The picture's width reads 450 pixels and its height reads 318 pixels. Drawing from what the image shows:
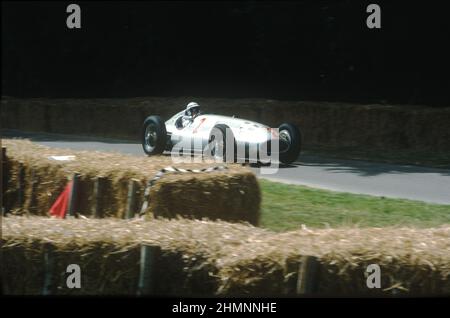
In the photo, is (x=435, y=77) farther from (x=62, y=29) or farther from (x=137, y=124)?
(x=62, y=29)

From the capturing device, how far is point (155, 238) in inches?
241

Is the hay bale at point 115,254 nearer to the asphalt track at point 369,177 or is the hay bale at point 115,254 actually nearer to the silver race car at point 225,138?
the asphalt track at point 369,177

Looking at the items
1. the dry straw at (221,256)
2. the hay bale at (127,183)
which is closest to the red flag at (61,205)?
the hay bale at (127,183)

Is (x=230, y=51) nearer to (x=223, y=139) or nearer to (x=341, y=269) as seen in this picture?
(x=223, y=139)

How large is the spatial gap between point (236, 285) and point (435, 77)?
17143 millimetres

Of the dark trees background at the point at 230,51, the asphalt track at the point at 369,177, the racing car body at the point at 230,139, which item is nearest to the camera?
the asphalt track at the point at 369,177

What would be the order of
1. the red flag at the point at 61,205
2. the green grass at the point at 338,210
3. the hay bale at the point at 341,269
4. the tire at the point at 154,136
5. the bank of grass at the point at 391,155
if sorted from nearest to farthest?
the hay bale at the point at 341,269 < the red flag at the point at 61,205 < the green grass at the point at 338,210 < the tire at the point at 154,136 < the bank of grass at the point at 391,155

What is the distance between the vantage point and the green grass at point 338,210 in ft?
34.5

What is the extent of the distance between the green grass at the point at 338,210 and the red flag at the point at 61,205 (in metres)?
2.29

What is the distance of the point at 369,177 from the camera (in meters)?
15.2

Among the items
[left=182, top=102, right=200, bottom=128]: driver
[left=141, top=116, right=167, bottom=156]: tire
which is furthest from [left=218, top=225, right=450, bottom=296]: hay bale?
[left=141, top=116, right=167, bottom=156]: tire

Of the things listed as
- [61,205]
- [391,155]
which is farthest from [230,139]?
[61,205]

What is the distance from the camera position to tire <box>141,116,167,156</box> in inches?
691
